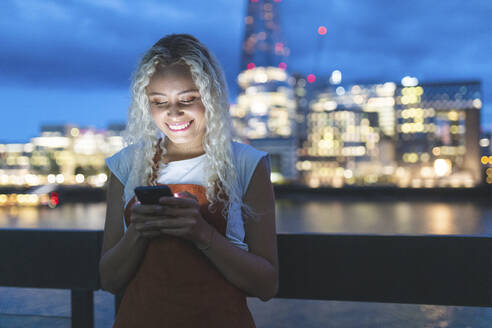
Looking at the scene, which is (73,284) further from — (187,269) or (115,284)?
(187,269)

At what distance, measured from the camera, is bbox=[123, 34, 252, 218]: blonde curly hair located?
153cm

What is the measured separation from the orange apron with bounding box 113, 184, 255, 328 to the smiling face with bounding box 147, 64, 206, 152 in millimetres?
220

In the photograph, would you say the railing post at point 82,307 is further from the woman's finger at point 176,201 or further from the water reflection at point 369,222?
the water reflection at point 369,222

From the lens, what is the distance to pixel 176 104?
1.57 metres

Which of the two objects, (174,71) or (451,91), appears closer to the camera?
(174,71)

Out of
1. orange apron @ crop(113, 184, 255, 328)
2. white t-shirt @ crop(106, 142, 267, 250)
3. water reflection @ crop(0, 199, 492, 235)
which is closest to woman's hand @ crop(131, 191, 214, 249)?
orange apron @ crop(113, 184, 255, 328)

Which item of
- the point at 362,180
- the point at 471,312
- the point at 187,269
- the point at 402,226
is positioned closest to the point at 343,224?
the point at 402,226

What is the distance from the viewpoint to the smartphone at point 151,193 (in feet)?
4.16

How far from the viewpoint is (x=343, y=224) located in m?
18.3

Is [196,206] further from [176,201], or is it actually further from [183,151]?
[183,151]

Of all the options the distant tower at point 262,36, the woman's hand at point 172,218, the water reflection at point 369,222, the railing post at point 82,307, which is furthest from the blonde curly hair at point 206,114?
the distant tower at point 262,36

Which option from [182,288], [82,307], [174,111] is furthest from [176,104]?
[82,307]

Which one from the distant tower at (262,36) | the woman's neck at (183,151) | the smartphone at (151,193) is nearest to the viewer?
the smartphone at (151,193)

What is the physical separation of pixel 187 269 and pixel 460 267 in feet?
4.90
